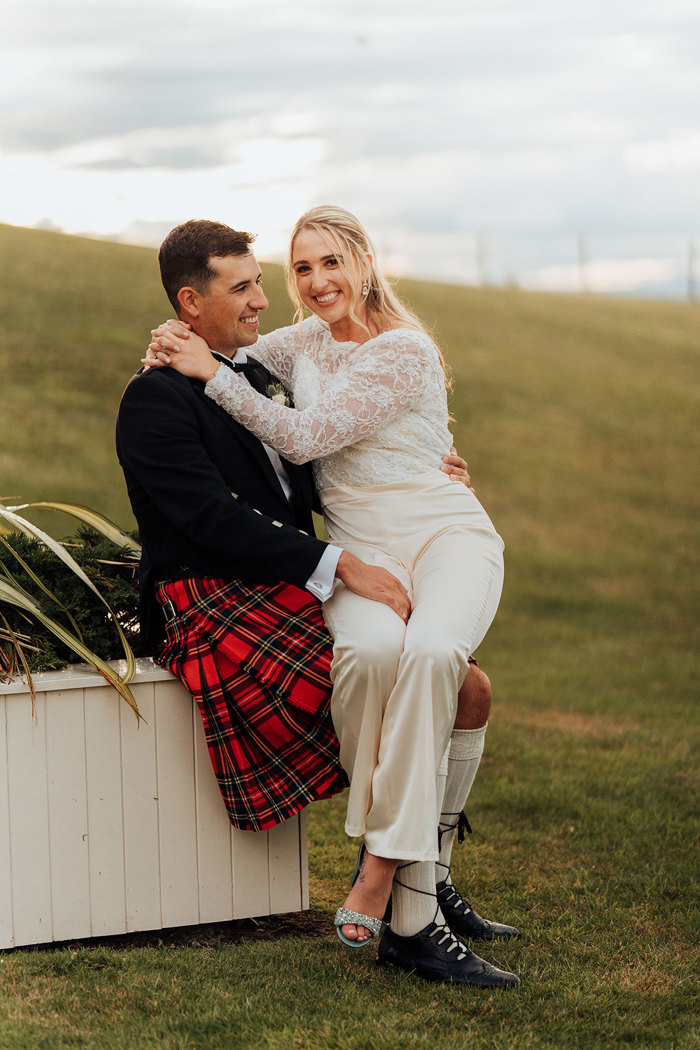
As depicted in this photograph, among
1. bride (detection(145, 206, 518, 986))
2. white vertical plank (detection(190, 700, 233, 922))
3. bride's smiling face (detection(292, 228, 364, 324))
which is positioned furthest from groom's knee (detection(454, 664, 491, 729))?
bride's smiling face (detection(292, 228, 364, 324))

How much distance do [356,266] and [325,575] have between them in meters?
0.86

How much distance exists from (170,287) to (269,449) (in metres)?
0.48

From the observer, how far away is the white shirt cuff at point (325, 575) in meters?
2.79

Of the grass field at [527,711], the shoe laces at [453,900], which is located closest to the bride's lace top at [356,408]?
the shoe laces at [453,900]

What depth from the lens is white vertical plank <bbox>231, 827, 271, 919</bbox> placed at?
9.73ft

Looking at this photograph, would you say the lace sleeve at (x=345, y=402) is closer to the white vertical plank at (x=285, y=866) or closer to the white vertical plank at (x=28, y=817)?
the white vertical plank at (x=28, y=817)

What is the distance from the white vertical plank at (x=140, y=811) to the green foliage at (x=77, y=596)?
25 cm

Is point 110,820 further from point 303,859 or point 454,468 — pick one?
point 454,468

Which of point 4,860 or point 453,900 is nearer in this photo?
point 4,860

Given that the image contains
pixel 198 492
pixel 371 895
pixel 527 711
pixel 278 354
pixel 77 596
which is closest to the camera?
pixel 371 895

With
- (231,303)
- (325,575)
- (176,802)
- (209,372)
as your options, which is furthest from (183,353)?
(176,802)

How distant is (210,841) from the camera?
2934 mm

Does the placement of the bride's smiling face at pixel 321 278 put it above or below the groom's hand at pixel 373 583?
above

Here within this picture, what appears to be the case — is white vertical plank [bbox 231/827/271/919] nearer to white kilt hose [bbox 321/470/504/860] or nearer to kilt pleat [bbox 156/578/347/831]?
kilt pleat [bbox 156/578/347/831]
